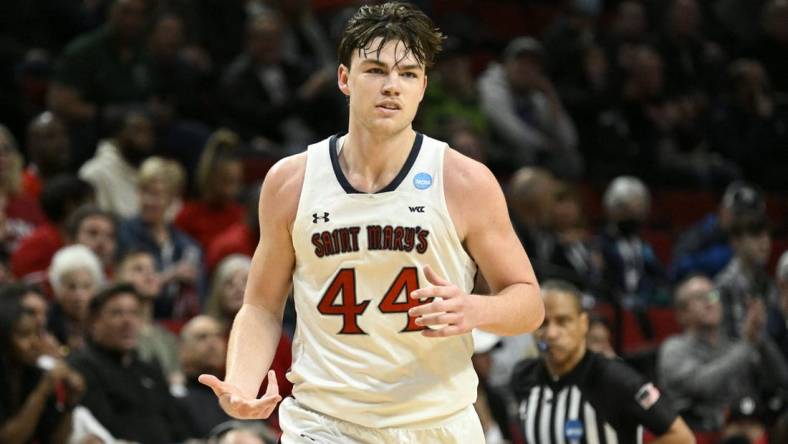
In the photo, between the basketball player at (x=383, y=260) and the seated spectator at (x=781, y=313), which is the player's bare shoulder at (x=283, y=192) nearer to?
the basketball player at (x=383, y=260)

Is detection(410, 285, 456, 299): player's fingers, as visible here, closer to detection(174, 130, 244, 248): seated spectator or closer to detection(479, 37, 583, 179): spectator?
detection(174, 130, 244, 248): seated spectator

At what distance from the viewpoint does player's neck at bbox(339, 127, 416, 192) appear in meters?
4.12

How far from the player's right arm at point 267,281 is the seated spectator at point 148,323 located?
3.99 metres

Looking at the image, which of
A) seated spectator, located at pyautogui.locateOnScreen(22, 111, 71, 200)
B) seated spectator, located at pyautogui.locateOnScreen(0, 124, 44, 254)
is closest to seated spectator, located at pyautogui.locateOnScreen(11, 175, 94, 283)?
seated spectator, located at pyautogui.locateOnScreen(0, 124, 44, 254)

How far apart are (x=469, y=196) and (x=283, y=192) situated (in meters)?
0.57

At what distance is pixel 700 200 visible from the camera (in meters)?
12.3

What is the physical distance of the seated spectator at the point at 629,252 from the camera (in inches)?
408

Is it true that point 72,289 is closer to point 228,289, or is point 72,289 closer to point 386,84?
point 228,289

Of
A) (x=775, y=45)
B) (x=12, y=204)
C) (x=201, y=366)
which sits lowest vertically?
(x=201, y=366)

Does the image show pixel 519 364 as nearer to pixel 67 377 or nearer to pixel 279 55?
pixel 67 377

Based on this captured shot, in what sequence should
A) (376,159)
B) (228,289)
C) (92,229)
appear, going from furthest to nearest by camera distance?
(92,229), (228,289), (376,159)

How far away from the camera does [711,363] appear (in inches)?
352

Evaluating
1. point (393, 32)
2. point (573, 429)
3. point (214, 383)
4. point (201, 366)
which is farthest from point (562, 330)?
point (201, 366)

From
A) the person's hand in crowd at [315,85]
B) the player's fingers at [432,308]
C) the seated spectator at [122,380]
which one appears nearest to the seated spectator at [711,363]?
the seated spectator at [122,380]
